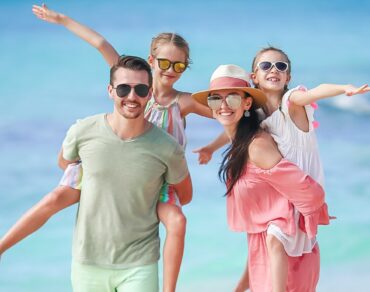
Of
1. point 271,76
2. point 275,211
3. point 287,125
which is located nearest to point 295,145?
point 287,125

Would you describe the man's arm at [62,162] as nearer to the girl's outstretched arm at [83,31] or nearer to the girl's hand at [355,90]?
the girl's outstretched arm at [83,31]

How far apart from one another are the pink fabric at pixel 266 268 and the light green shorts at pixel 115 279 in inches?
33.6

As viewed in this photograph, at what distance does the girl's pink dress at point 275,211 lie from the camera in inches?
225

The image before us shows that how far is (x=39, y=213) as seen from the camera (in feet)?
18.7

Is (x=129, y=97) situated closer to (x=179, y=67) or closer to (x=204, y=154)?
(x=179, y=67)

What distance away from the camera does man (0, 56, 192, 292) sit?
18.0ft

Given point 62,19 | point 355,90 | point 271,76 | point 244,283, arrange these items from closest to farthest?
point 355,90
point 271,76
point 244,283
point 62,19

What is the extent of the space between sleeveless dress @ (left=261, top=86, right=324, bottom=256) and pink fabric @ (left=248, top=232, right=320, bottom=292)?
0.10 meters

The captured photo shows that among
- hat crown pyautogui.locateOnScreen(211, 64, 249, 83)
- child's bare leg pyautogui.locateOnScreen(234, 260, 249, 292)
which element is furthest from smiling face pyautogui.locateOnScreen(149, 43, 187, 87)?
child's bare leg pyautogui.locateOnScreen(234, 260, 249, 292)

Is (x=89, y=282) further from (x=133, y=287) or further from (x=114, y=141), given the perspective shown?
(x=114, y=141)

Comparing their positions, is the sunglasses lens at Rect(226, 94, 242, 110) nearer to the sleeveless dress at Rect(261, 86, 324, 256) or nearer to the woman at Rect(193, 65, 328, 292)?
the woman at Rect(193, 65, 328, 292)

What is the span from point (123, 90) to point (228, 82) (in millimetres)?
878

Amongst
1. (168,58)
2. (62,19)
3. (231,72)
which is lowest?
(231,72)

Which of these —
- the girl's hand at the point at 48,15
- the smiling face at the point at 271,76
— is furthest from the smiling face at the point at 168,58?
the girl's hand at the point at 48,15
